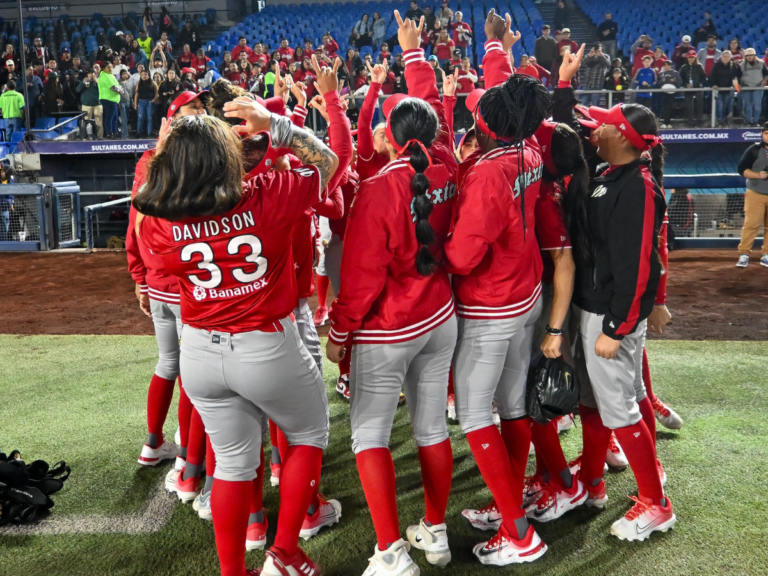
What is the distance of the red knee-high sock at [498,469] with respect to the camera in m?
2.63

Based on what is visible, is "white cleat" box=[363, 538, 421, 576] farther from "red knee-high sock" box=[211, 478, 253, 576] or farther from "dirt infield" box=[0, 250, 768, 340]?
"dirt infield" box=[0, 250, 768, 340]

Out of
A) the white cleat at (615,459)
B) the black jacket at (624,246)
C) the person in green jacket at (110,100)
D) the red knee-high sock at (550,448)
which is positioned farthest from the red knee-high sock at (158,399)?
the person in green jacket at (110,100)

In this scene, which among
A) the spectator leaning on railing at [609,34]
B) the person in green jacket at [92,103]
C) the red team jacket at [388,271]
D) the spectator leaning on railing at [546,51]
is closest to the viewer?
the red team jacket at [388,271]

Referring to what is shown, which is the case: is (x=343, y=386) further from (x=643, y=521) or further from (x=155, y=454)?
(x=643, y=521)

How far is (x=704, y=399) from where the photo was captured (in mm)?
4426

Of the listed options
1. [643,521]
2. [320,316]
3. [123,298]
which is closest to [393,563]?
[643,521]

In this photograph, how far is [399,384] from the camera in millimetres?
2547

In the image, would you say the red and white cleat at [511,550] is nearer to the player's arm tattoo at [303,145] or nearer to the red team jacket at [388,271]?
the red team jacket at [388,271]

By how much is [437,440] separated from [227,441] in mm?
827

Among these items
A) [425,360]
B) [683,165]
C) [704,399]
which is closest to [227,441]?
[425,360]

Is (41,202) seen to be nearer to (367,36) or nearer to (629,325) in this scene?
(367,36)

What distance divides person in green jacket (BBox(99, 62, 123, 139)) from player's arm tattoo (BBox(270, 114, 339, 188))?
14597mm

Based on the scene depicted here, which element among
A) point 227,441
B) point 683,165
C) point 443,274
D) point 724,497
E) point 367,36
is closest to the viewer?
point 227,441

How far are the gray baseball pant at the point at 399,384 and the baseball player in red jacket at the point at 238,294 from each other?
0.17 meters
